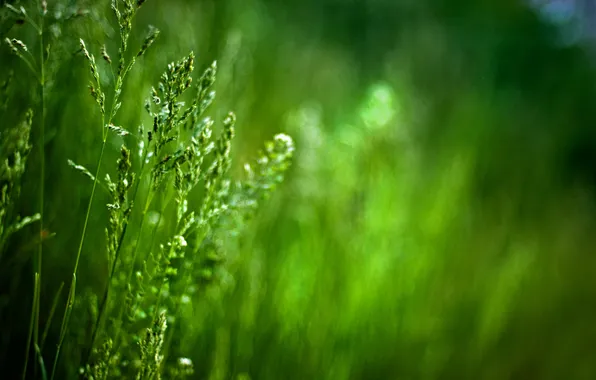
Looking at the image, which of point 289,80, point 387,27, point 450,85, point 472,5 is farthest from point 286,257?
point 472,5

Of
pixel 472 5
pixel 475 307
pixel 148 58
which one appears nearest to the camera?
pixel 148 58

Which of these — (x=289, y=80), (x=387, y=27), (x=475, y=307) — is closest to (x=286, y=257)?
(x=475, y=307)

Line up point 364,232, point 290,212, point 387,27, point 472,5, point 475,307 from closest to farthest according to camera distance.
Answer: point 364,232, point 290,212, point 475,307, point 387,27, point 472,5

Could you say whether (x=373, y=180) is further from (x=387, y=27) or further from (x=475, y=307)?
(x=387, y=27)

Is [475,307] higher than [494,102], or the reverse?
[494,102]

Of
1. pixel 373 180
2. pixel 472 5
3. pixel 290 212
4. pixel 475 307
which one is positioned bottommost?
pixel 475 307

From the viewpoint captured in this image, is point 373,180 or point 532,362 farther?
point 532,362
